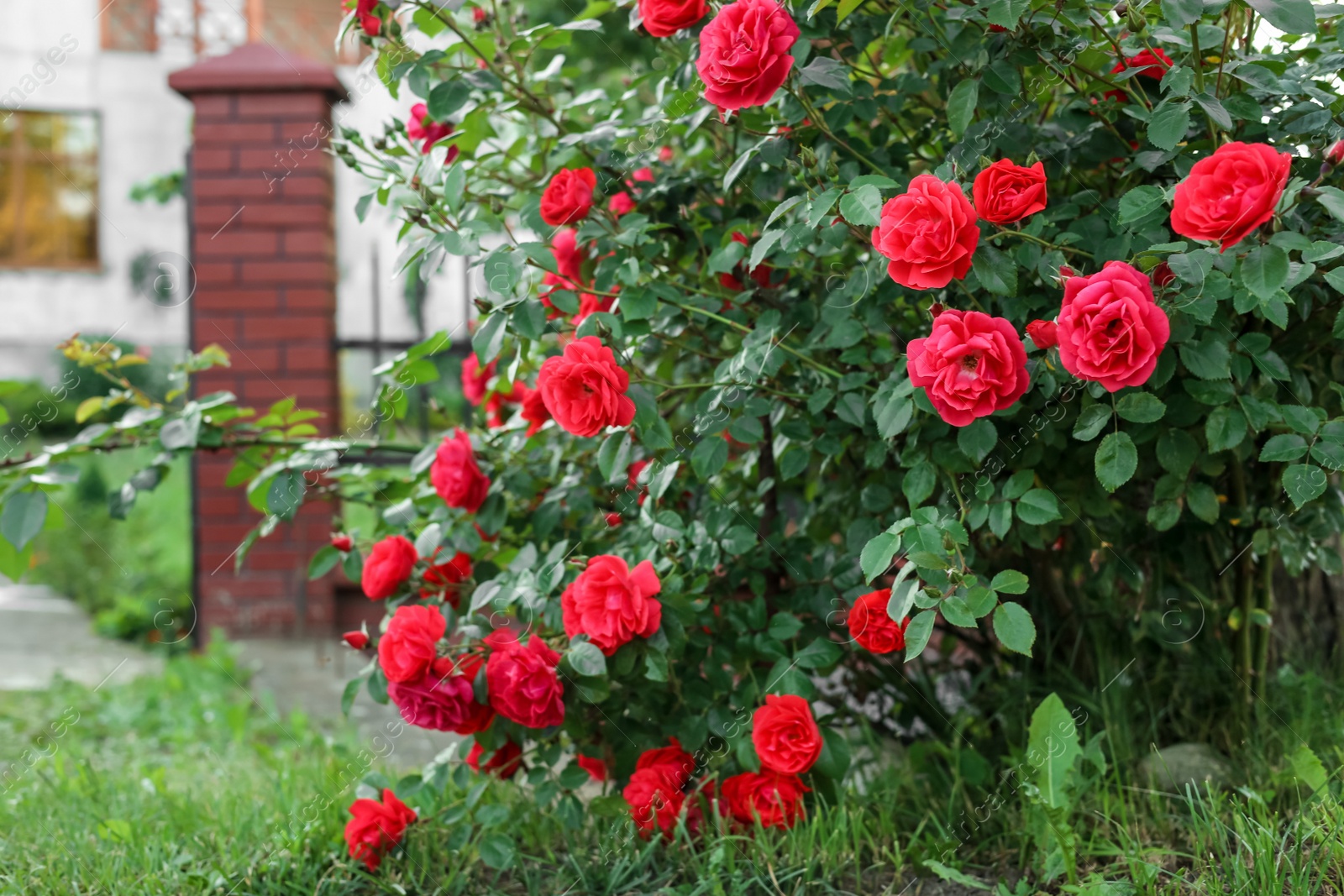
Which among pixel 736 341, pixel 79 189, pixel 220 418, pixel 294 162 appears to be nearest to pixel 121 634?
pixel 294 162

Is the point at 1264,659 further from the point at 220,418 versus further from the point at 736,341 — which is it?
the point at 220,418

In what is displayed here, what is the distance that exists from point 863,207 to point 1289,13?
0.49 metres

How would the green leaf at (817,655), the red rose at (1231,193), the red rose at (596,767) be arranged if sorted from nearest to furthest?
the red rose at (1231,193)
the green leaf at (817,655)
the red rose at (596,767)

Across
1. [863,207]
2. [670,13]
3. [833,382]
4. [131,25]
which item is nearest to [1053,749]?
[833,382]

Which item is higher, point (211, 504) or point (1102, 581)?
point (1102, 581)

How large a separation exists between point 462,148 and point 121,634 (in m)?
3.19

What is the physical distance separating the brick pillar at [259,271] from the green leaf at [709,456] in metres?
2.48

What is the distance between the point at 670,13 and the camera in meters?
1.41

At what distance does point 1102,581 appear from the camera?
1.72m

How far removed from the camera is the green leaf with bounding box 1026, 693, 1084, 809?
150 cm

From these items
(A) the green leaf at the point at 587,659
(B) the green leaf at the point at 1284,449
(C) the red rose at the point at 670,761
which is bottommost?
(C) the red rose at the point at 670,761

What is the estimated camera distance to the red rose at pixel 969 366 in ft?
3.90

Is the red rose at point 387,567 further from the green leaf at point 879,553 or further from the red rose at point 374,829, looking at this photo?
the green leaf at point 879,553

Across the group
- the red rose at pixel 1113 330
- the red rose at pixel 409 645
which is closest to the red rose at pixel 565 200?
the red rose at pixel 409 645
